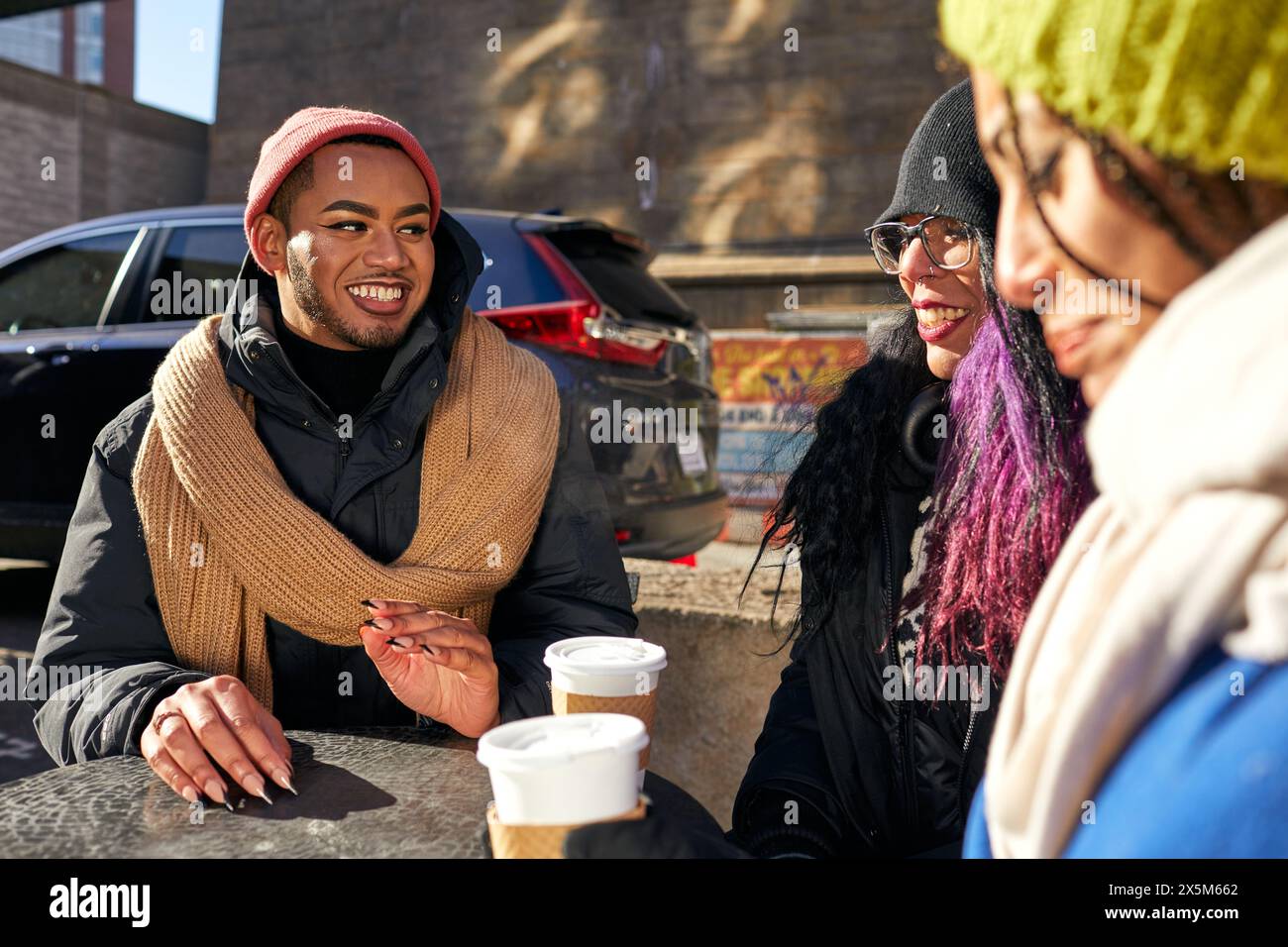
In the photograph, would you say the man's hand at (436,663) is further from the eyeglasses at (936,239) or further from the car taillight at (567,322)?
the car taillight at (567,322)

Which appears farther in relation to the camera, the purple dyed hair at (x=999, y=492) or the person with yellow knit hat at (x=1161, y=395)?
the purple dyed hair at (x=999, y=492)

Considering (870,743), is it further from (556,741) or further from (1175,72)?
(1175,72)

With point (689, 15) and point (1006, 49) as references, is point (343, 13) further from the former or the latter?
point (1006, 49)

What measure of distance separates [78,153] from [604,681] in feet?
61.9

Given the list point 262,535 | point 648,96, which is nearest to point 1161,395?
point 262,535

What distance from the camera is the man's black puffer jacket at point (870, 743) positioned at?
1641 mm

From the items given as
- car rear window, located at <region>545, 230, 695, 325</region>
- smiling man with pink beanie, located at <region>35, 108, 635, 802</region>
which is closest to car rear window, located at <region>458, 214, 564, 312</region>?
car rear window, located at <region>545, 230, 695, 325</region>

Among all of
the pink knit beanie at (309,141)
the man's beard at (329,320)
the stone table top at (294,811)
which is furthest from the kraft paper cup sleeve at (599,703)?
the pink knit beanie at (309,141)

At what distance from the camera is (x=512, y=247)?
4.48 metres

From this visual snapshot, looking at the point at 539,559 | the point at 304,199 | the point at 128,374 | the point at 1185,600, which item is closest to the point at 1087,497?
the point at 1185,600

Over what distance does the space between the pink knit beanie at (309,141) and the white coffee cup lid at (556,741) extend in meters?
1.45

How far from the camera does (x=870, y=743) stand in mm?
1722

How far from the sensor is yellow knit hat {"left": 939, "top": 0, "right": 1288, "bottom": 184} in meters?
0.65

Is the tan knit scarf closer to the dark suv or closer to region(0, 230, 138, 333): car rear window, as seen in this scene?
the dark suv
